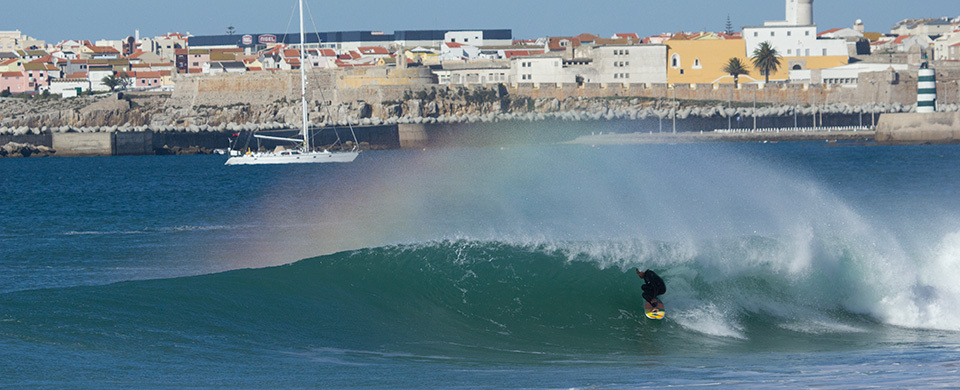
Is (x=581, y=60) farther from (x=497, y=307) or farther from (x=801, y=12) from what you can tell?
(x=497, y=307)

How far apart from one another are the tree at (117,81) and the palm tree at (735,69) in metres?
48.7

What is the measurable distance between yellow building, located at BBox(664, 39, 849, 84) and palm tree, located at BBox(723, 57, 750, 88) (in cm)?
30

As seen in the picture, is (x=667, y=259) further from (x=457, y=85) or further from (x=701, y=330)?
(x=457, y=85)

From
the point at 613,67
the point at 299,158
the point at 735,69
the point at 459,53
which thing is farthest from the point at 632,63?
the point at 299,158

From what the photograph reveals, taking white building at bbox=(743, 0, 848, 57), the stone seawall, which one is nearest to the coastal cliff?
white building at bbox=(743, 0, 848, 57)

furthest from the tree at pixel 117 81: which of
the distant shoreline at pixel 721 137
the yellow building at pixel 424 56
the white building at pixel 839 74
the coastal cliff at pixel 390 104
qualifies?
the white building at pixel 839 74

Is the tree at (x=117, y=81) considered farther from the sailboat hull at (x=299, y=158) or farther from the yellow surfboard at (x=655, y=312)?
the yellow surfboard at (x=655, y=312)

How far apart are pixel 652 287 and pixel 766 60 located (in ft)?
223

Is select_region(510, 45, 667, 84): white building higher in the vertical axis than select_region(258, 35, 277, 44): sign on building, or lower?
lower

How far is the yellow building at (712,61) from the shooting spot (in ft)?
252

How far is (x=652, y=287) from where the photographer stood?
10.0 metres

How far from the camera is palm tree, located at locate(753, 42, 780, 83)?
74750 millimetres

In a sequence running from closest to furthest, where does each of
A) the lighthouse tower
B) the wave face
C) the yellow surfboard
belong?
the wave face < the yellow surfboard < the lighthouse tower

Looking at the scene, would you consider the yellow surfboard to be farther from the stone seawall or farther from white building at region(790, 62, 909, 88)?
white building at region(790, 62, 909, 88)
